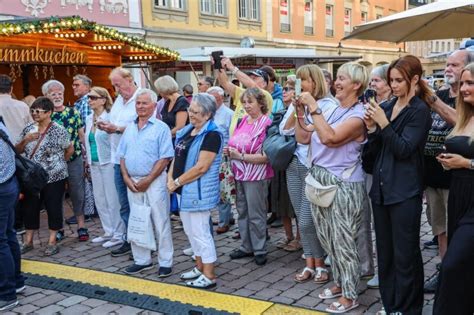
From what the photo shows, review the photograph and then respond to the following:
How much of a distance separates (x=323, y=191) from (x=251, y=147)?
1219 mm

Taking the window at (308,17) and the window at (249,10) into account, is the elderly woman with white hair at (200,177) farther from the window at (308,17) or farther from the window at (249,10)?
the window at (308,17)

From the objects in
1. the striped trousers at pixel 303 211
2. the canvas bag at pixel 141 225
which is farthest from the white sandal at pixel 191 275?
the striped trousers at pixel 303 211

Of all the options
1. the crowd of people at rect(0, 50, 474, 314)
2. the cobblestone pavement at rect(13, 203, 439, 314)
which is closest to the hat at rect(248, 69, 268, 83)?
the crowd of people at rect(0, 50, 474, 314)

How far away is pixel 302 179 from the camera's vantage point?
4.74 meters

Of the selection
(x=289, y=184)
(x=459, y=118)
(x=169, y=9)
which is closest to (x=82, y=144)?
(x=289, y=184)

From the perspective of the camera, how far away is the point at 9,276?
14.1 feet

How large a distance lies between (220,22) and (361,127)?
18.4m

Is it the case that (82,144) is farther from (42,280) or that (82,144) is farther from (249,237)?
(249,237)

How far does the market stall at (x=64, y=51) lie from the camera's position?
8.35 meters

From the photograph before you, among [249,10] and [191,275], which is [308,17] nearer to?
[249,10]

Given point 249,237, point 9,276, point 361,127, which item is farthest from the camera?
point 249,237

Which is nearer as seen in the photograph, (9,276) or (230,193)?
(9,276)

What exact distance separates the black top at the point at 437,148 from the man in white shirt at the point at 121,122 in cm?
312

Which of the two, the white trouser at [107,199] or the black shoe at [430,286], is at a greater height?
the white trouser at [107,199]
